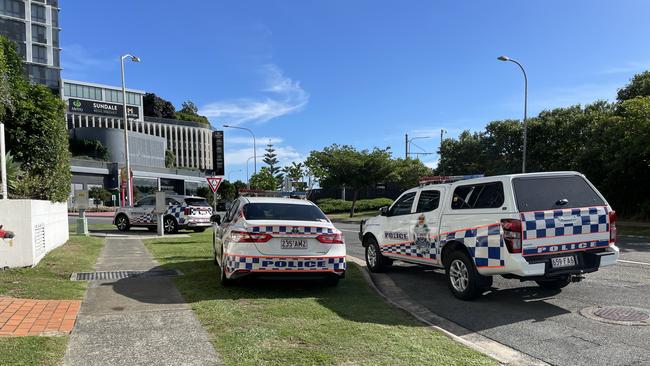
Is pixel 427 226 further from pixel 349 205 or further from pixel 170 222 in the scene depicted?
pixel 349 205

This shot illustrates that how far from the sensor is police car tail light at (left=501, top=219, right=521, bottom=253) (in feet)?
20.8

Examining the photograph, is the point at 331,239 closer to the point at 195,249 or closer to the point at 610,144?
the point at 195,249

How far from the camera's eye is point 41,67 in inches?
3041

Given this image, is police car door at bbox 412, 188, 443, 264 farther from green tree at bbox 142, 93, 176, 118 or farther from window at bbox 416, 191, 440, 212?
green tree at bbox 142, 93, 176, 118

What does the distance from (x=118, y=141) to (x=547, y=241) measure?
3289 inches

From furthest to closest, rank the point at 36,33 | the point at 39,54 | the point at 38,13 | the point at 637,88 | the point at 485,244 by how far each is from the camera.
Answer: the point at 39,54 → the point at 38,13 → the point at 36,33 → the point at 637,88 → the point at 485,244

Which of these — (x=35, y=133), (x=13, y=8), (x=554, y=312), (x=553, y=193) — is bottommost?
(x=554, y=312)

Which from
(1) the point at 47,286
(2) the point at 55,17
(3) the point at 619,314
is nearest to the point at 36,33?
(2) the point at 55,17

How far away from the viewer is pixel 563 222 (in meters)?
6.54

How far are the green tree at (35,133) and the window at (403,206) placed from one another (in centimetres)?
802

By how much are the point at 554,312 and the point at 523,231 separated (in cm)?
116

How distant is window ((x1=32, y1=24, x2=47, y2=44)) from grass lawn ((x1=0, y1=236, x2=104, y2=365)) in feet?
246

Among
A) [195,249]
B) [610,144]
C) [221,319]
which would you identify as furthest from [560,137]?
[221,319]

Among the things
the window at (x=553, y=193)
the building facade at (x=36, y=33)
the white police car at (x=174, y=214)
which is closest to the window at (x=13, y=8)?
the building facade at (x=36, y=33)
